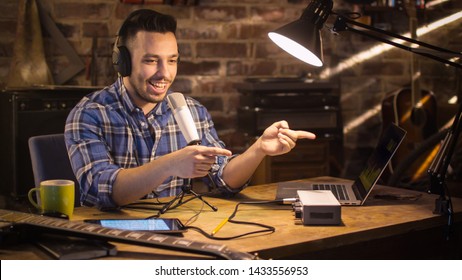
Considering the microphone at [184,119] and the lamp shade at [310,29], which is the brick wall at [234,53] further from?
the microphone at [184,119]

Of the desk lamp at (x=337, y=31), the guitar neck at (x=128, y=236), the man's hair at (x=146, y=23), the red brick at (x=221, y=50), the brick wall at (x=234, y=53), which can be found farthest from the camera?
the red brick at (x=221, y=50)

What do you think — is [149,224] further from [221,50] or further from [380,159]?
[221,50]

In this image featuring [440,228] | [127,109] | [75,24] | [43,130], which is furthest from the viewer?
[75,24]

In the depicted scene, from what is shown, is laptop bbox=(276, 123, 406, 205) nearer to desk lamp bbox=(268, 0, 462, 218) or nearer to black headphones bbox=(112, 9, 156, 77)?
desk lamp bbox=(268, 0, 462, 218)

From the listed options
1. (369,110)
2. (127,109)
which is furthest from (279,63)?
(127,109)

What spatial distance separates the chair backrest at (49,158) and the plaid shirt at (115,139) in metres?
0.13

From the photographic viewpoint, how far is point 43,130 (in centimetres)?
Answer: 374

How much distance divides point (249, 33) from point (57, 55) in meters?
1.06

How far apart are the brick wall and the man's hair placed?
5.55 ft

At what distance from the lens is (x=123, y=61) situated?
2443mm

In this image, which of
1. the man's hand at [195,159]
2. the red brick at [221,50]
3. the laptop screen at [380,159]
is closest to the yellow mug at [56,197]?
the man's hand at [195,159]

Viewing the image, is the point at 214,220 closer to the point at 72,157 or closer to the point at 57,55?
the point at 72,157

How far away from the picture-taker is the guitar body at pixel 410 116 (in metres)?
4.30

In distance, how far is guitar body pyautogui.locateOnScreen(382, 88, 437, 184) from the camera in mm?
4305
